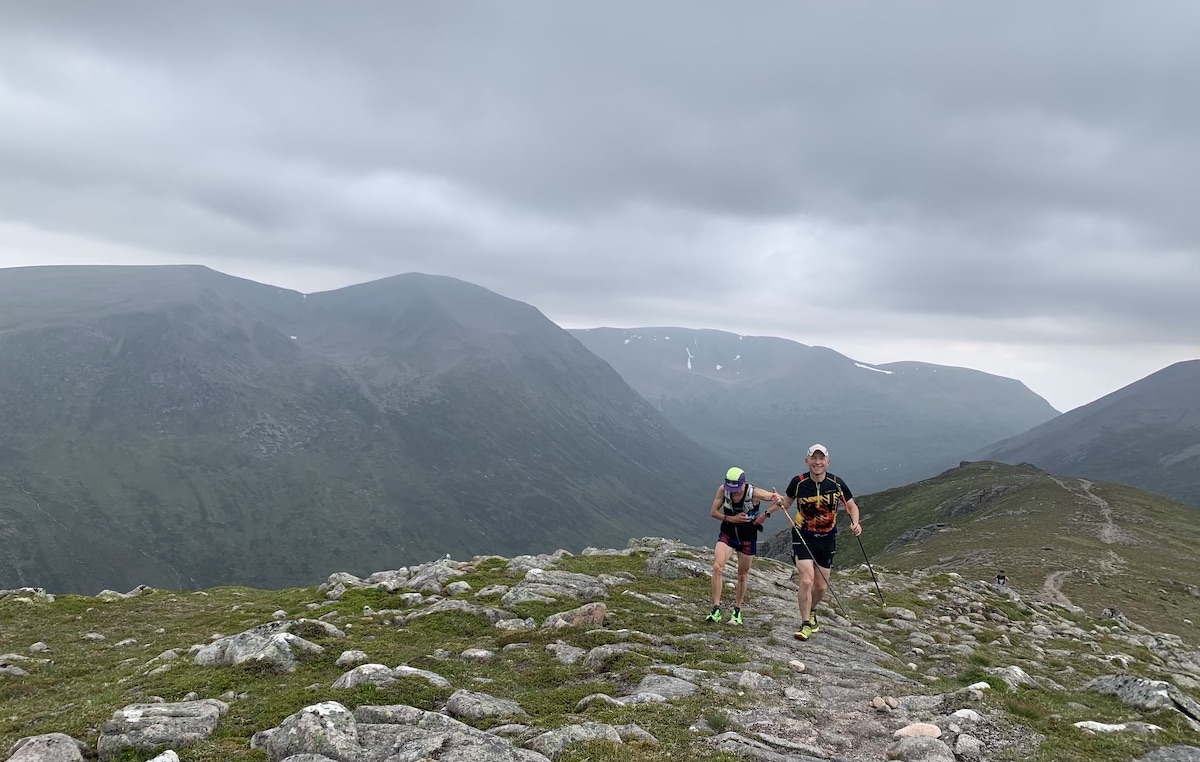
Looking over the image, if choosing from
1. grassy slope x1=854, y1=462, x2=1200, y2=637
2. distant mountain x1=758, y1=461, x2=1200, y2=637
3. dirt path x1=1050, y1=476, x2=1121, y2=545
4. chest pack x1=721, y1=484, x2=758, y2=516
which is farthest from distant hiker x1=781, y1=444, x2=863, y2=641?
dirt path x1=1050, y1=476, x2=1121, y2=545

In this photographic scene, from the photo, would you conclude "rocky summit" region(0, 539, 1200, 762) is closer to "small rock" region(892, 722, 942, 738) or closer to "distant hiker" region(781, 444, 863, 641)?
"small rock" region(892, 722, 942, 738)

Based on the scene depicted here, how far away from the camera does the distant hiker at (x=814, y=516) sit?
1950 centimetres

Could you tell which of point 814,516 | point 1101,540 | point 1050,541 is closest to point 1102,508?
point 1101,540

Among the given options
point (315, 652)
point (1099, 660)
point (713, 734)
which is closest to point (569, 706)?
point (713, 734)

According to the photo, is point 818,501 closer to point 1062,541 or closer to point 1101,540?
point 1062,541

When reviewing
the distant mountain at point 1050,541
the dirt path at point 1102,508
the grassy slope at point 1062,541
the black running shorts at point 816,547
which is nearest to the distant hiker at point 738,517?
the black running shorts at point 816,547

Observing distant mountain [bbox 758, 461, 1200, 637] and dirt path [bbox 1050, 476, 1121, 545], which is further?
dirt path [bbox 1050, 476, 1121, 545]

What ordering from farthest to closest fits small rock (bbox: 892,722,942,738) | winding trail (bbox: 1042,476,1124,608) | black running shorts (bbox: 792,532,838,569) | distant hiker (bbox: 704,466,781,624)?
winding trail (bbox: 1042,476,1124,608)
distant hiker (bbox: 704,466,781,624)
black running shorts (bbox: 792,532,838,569)
small rock (bbox: 892,722,942,738)

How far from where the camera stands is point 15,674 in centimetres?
1675

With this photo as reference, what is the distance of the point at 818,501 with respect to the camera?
1950cm

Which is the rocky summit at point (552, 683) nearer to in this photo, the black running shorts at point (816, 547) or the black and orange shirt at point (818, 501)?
the black running shorts at point (816, 547)

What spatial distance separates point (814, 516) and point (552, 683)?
30.6 ft

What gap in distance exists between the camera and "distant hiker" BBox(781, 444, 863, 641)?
19.5 meters

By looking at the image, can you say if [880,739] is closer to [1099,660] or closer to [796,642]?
[796,642]
